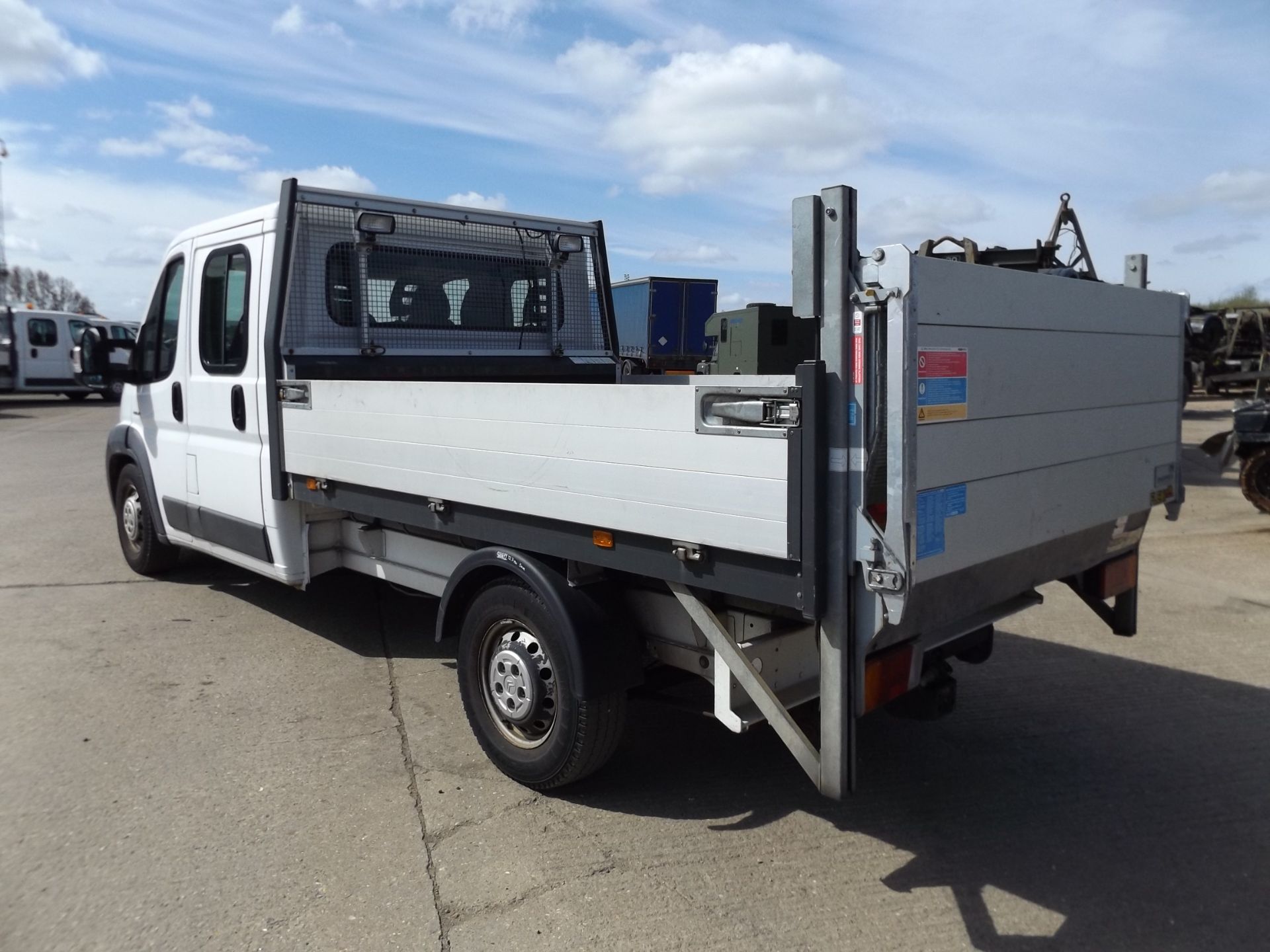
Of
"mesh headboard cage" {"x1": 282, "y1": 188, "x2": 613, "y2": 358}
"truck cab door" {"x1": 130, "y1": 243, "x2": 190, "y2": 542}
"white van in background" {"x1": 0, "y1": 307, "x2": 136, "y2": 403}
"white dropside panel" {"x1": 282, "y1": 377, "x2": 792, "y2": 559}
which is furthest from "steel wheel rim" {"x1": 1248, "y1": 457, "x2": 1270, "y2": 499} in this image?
"white van in background" {"x1": 0, "y1": 307, "x2": 136, "y2": 403}

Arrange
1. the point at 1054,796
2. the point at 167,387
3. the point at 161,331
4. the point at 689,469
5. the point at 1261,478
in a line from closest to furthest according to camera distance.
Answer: the point at 689,469
the point at 1054,796
the point at 167,387
the point at 161,331
the point at 1261,478

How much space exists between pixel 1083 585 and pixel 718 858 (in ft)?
6.57

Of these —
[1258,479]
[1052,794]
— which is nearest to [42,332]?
[1258,479]

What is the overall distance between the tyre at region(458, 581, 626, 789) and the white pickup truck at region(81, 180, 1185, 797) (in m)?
0.01

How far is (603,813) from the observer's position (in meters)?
3.85

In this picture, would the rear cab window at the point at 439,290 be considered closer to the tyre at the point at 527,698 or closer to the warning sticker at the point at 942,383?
the tyre at the point at 527,698

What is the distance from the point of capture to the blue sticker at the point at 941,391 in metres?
2.85

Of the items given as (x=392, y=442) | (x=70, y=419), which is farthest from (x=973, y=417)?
(x=70, y=419)

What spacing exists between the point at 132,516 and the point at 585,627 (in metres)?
5.10

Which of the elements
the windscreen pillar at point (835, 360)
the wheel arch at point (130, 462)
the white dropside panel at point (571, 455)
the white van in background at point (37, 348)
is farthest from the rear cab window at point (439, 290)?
the white van in background at point (37, 348)

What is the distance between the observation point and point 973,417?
3.08 meters

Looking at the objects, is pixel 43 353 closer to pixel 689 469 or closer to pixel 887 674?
pixel 689 469

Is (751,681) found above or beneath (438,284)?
beneath

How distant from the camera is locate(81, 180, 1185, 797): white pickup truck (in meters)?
2.86
